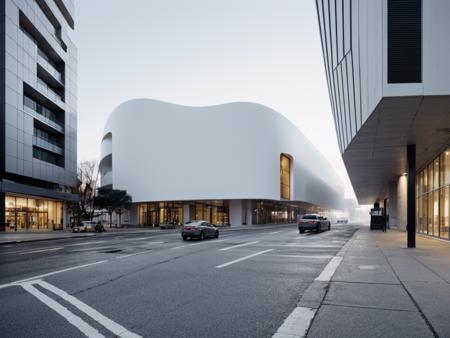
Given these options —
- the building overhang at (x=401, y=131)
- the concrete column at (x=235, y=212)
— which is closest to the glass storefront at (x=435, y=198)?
the building overhang at (x=401, y=131)

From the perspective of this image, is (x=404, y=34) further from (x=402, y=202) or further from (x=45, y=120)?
(x=45, y=120)

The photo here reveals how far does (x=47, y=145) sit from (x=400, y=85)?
48.7 meters

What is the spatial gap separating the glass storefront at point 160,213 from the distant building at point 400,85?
170ft

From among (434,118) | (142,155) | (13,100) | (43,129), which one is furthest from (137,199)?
(434,118)

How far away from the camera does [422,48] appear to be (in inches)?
527

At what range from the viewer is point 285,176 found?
80750mm

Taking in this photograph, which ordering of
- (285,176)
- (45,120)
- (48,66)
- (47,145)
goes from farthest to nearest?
(285,176) → (48,66) → (47,145) → (45,120)

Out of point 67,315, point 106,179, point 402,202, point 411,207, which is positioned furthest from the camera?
point 106,179

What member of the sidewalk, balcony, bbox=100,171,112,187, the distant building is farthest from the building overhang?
balcony, bbox=100,171,112,187

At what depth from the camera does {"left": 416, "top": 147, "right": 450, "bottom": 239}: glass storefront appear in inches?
873

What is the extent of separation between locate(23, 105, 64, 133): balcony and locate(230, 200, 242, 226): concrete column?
32109 mm

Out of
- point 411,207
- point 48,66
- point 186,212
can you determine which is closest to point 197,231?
point 411,207

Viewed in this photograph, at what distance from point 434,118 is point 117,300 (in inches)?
551

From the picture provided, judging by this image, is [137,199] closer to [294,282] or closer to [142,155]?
[142,155]
